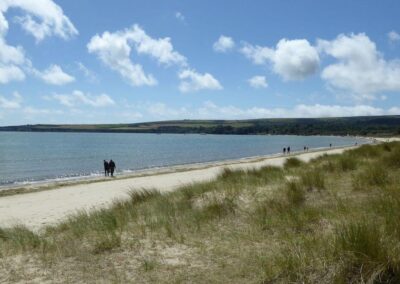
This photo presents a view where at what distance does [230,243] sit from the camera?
6047 mm

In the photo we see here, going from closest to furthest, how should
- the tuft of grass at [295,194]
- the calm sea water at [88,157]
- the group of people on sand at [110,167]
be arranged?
the tuft of grass at [295,194], the group of people on sand at [110,167], the calm sea water at [88,157]

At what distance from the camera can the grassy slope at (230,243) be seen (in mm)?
4297

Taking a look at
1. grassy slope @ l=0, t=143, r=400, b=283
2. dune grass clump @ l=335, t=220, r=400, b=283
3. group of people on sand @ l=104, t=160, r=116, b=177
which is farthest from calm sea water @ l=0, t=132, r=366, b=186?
dune grass clump @ l=335, t=220, r=400, b=283

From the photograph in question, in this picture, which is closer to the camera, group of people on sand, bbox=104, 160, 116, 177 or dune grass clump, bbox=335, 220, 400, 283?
dune grass clump, bbox=335, 220, 400, 283

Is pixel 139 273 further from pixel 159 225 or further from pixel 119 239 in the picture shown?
pixel 159 225

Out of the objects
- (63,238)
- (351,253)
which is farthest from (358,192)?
(63,238)

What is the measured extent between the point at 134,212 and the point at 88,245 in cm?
207

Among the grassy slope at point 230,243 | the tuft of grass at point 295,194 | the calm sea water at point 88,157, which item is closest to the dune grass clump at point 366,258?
the grassy slope at point 230,243

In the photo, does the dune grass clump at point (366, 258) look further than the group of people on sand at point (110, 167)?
No

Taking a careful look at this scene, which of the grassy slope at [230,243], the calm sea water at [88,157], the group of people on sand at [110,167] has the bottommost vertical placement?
the calm sea water at [88,157]

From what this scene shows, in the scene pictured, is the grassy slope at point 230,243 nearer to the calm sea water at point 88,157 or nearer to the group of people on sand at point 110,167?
the group of people on sand at point 110,167

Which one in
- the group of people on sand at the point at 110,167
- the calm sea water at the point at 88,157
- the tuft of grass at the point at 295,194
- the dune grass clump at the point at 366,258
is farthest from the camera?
the calm sea water at the point at 88,157

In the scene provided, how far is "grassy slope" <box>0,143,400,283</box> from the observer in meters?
4.30

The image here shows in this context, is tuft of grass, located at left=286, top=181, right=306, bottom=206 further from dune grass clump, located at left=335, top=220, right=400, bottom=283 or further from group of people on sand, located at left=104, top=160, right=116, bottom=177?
group of people on sand, located at left=104, top=160, right=116, bottom=177
